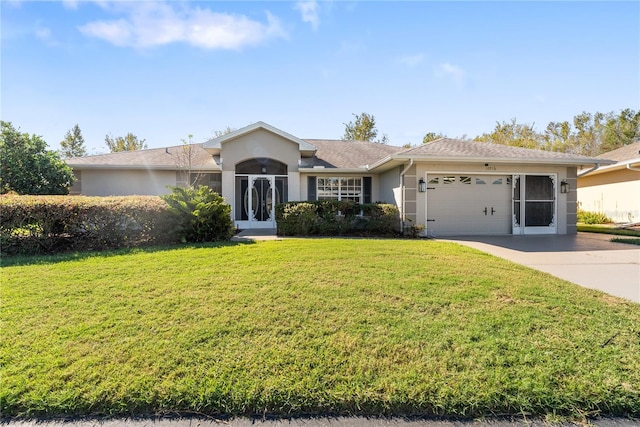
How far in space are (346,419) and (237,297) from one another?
243cm

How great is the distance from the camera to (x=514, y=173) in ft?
41.0

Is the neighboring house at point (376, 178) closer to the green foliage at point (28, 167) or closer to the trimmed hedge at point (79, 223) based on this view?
the green foliage at point (28, 167)

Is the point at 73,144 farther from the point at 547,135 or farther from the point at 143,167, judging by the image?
the point at 547,135

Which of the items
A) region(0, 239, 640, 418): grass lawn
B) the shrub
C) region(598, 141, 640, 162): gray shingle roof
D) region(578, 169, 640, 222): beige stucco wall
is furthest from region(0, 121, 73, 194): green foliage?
region(578, 169, 640, 222): beige stucco wall

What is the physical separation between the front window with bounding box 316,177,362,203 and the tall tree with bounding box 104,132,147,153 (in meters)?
31.8

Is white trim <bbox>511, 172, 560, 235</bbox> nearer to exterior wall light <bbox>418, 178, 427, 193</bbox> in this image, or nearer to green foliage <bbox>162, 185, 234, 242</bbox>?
exterior wall light <bbox>418, 178, 427, 193</bbox>

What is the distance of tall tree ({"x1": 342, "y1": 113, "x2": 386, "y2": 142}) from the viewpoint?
112ft

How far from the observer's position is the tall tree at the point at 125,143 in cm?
3736

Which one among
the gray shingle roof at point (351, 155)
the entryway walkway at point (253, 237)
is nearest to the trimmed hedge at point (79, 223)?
the entryway walkway at point (253, 237)

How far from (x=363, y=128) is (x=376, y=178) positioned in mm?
20332

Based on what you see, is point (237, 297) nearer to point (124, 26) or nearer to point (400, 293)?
point (400, 293)

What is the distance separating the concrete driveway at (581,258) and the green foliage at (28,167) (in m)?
16.1

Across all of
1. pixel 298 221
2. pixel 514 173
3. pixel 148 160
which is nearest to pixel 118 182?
pixel 148 160

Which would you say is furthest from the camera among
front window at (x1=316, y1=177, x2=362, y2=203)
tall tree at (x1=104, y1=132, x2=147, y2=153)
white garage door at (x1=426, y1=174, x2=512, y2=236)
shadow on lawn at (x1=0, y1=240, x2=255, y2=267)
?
tall tree at (x1=104, y1=132, x2=147, y2=153)
